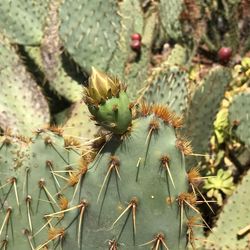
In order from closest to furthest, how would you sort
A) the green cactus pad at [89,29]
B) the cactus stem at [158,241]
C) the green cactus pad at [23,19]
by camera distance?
the cactus stem at [158,241], the green cactus pad at [89,29], the green cactus pad at [23,19]

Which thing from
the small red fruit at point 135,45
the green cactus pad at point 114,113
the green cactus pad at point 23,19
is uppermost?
the green cactus pad at point 114,113

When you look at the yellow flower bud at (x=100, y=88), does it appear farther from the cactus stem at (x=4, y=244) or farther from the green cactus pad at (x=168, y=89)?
the green cactus pad at (x=168, y=89)

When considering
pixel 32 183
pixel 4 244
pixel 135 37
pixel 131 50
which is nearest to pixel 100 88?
pixel 32 183

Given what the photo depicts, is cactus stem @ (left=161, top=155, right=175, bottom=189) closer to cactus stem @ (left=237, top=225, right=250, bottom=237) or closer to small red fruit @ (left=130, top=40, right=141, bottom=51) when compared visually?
cactus stem @ (left=237, top=225, right=250, bottom=237)

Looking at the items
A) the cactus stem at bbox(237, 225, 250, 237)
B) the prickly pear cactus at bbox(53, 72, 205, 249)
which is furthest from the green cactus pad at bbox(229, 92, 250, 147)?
the prickly pear cactus at bbox(53, 72, 205, 249)

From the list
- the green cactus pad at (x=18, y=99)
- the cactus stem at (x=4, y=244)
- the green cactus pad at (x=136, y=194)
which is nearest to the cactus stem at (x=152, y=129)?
the green cactus pad at (x=136, y=194)

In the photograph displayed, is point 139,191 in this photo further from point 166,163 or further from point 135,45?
point 135,45
